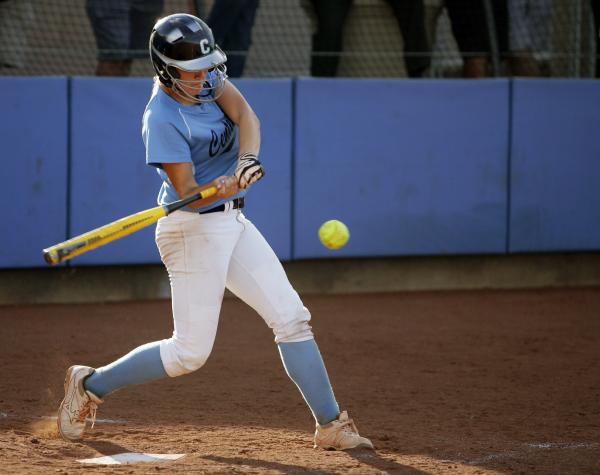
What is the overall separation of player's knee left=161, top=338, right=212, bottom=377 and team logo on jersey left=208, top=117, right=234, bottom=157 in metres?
0.81

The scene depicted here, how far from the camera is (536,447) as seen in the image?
4.71 meters

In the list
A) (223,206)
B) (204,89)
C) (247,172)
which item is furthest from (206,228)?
(204,89)

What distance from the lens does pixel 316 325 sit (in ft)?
25.5

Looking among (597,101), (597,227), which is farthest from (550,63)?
(597,227)

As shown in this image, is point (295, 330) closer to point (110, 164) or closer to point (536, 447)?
point (536, 447)

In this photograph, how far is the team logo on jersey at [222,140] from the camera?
4531 mm

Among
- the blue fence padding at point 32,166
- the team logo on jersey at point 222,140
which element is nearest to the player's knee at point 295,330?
the team logo on jersey at point 222,140

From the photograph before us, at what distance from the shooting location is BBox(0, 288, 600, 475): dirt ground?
4.53m

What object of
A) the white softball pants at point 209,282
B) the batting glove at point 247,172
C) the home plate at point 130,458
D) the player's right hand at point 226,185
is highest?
the batting glove at point 247,172

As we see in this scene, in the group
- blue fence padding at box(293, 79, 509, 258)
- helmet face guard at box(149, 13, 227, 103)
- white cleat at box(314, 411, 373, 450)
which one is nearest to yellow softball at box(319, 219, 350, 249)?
white cleat at box(314, 411, 373, 450)

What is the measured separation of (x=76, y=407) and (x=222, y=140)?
1356 millimetres

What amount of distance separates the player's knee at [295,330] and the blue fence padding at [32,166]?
4.05 meters

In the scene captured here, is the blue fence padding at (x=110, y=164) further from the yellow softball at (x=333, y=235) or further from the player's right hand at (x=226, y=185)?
the player's right hand at (x=226, y=185)

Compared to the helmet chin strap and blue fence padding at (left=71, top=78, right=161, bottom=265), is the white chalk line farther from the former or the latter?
blue fence padding at (left=71, top=78, right=161, bottom=265)
